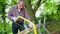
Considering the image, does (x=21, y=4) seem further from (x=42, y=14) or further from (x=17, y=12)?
(x=42, y=14)

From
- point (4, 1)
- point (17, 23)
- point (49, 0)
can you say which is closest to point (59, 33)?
point (49, 0)

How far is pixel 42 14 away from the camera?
13.3 ft

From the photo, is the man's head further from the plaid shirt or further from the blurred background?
the blurred background

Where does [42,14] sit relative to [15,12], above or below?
below

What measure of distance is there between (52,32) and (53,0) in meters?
0.99

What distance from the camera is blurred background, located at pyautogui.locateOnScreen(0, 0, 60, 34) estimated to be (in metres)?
2.44

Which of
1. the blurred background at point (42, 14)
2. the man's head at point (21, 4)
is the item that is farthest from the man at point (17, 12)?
the blurred background at point (42, 14)

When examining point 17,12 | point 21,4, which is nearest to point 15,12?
point 17,12

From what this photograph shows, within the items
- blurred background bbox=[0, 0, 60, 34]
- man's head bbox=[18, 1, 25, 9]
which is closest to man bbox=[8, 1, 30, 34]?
man's head bbox=[18, 1, 25, 9]

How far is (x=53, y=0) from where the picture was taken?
3.22m

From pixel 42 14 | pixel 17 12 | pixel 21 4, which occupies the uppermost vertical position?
pixel 21 4

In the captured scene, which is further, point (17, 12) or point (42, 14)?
point (42, 14)

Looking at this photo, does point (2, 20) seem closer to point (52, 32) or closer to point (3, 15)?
point (3, 15)

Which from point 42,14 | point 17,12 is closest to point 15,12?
point 17,12
